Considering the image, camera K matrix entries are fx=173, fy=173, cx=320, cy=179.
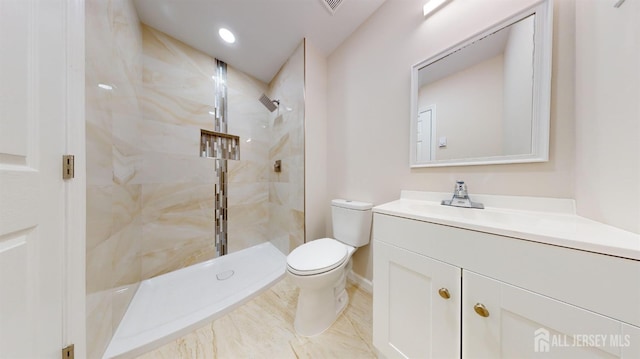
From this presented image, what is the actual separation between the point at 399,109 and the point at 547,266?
1034 mm

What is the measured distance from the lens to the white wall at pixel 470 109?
86 centimetres

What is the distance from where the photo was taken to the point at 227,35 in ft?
5.12

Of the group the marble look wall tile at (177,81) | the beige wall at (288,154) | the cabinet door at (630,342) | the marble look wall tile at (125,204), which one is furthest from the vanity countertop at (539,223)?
the marble look wall tile at (177,81)

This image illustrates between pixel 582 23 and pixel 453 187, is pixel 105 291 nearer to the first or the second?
Result: pixel 453 187

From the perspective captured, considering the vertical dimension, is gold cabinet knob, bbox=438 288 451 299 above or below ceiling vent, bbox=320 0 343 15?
below

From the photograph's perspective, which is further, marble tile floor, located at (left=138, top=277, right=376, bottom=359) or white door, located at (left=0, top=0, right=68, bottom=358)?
marble tile floor, located at (left=138, top=277, right=376, bottom=359)

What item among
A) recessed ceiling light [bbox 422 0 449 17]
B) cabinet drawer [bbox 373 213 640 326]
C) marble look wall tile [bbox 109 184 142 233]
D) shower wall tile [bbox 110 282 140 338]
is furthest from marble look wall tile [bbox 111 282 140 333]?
recessed ceiling light [bbox 422 0 449 17]

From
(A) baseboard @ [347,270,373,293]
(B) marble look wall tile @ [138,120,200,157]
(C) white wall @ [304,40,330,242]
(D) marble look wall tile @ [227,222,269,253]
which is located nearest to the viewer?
(A) baseboard @ [347,270,373,293]

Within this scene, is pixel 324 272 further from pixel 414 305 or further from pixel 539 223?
pixel 539 223

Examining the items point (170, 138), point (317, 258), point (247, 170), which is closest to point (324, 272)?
point (317, 258)

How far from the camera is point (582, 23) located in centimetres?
64

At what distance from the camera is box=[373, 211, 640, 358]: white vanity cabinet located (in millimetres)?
389

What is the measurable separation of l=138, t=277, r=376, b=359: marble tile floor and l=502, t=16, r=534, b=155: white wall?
127 centimetres

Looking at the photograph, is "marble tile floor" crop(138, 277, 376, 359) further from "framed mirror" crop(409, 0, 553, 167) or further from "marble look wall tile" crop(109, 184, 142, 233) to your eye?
"framed mirror" crop(409, 0, 553, 167)
